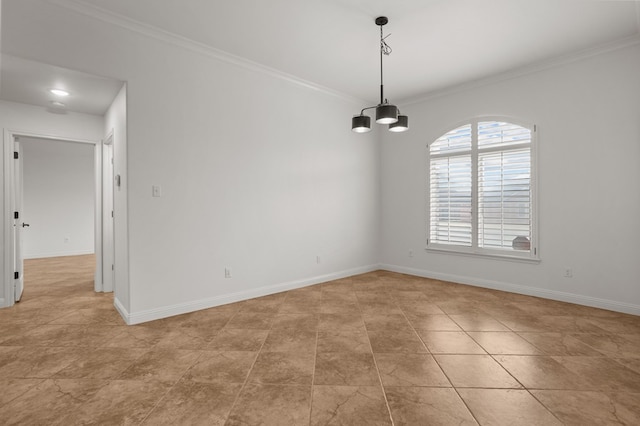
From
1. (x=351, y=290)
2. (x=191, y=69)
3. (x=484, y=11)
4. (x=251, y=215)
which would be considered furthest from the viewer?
(x=351, y=290)

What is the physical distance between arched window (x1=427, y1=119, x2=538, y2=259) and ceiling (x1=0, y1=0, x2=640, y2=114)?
1.00 m

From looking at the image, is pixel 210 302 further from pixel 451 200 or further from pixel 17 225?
pixel 451 200

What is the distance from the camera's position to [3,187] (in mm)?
3840

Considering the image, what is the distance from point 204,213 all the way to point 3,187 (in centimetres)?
253

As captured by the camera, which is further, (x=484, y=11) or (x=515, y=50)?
(x=515, y=50)

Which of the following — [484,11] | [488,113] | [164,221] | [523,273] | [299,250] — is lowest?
[523,273]

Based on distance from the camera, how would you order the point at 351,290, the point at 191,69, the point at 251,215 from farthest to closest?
the point at 351,290
the point at 251,215
the point at 191,69

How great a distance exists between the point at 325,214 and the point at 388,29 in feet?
9.18

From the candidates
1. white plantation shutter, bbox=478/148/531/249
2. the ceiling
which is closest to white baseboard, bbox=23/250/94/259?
the ceiling

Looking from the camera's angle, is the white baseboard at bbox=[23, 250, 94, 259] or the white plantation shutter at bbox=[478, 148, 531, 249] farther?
the white baseboard at bbox=[23, 250, 94, 259]

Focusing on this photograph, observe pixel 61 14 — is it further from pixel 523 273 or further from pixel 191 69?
pixel 523 273

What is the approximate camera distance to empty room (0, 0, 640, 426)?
7.06 ft

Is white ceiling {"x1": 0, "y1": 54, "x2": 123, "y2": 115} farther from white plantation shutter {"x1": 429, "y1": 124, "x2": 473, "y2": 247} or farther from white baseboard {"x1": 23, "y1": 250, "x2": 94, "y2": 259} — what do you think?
white baseboard {"x1": 23, "y1": 250, "x2": 94, "y2": 259}

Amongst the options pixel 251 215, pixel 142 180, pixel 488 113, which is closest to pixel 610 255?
pixel 488 113
